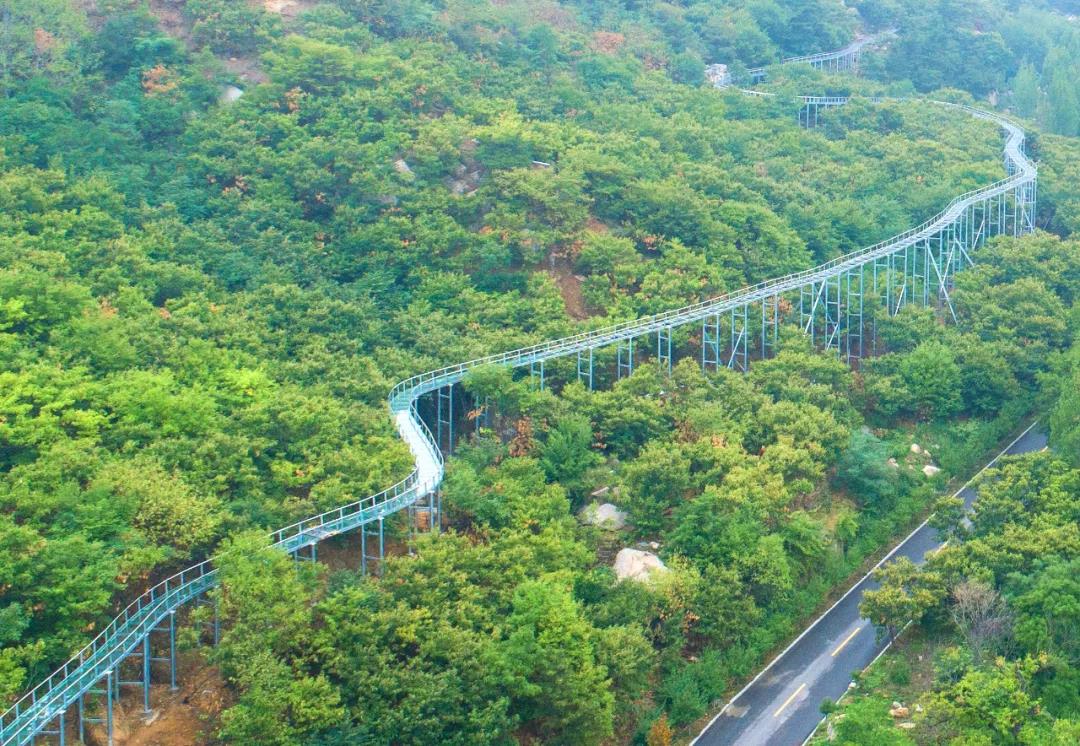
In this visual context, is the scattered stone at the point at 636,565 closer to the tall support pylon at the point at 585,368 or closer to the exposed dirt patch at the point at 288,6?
the tall support pylon at the point at 585,368

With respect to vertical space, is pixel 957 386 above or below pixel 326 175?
below

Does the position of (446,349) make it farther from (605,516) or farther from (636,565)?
(636,565)

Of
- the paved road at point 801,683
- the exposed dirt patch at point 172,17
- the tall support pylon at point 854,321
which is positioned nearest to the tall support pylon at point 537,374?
the paved road at point 801,683

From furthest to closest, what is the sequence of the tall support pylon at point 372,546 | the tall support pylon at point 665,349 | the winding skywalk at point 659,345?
the tall support pylon at point 665,349 → the tall support pylon at point 372,546 → the winding skywalk at point 659,345

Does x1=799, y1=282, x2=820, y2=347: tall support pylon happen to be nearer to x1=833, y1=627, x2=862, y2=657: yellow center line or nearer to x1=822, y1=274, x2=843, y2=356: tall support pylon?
x1=822, y1=274, x2=843, y2=356: tall support pylon

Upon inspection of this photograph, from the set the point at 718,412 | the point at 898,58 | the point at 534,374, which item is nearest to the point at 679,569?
the point at 718,412

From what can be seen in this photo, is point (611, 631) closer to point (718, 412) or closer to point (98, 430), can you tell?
point (718, 412)
